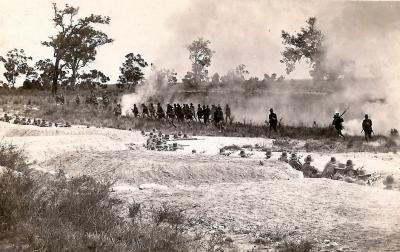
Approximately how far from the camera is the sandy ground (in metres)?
7.39

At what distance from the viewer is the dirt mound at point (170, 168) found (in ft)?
37.2

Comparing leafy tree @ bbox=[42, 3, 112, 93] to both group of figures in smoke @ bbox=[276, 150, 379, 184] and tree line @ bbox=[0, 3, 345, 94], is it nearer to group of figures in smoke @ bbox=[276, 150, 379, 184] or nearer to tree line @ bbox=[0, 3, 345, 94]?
tree line @ bbox=[0, 3, 345, 94]

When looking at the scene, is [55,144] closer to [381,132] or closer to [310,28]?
[381,132]

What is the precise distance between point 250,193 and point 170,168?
278cm

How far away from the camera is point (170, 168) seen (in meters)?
11.7

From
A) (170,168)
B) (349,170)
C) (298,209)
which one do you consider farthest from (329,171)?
(298,209)

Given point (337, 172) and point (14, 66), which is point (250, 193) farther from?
point (14, 66)

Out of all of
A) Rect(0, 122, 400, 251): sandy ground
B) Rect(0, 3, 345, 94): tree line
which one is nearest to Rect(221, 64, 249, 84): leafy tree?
Rect(0, 3, 345, 94): tree line

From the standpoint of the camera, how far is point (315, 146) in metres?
18.9

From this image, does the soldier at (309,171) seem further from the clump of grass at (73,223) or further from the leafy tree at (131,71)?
the leafy tree at (131,71)

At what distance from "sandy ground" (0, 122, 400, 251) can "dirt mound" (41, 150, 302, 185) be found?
18 mm

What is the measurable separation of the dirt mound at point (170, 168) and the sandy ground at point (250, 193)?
0.7 inches

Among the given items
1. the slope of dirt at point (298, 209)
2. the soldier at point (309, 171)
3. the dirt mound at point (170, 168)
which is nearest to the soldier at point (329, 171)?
the soldier at point (309, 171)

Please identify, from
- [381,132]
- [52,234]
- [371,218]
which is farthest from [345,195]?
[381,132]
